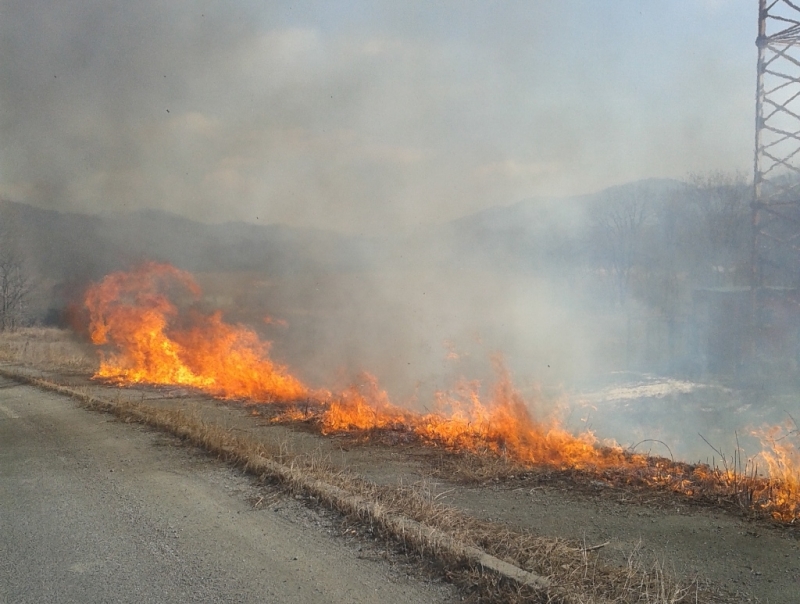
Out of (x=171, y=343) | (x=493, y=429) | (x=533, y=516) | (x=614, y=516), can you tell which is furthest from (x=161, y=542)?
(x=171, y=343)

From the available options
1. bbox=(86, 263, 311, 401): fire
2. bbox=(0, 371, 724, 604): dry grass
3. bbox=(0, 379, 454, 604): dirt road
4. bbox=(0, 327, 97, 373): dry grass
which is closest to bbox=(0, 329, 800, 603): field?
bbox=(0, 371, 724, 604): dry grass

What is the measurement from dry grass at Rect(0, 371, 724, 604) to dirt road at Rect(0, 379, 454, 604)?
0.89ft

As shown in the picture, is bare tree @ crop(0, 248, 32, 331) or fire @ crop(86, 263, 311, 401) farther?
bare tree @ crop(0, 248, 32, 331)

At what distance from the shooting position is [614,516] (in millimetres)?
4871

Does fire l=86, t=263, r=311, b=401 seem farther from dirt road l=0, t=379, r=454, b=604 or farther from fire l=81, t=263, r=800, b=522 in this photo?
dirt road l=0, t=379, r=454, b=604

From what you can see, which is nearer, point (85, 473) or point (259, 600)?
point (259, 600)

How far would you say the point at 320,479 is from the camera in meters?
5.42

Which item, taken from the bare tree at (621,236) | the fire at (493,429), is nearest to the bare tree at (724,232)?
the bare tree at (621,236)

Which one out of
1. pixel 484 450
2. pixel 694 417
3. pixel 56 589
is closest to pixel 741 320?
pixel 694 417

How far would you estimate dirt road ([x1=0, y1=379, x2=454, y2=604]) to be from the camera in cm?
346

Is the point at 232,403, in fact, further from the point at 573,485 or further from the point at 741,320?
the point at 741,320

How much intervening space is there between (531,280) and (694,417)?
8.19 m

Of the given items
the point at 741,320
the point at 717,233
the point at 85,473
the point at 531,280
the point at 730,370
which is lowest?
the point at 85,473

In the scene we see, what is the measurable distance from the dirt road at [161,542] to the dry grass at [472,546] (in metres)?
0.27
